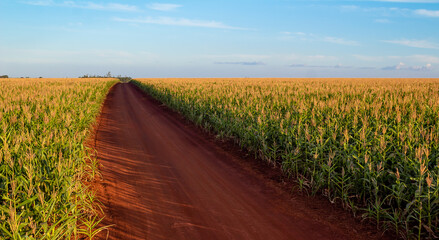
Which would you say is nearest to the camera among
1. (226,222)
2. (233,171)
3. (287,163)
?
(226,222)

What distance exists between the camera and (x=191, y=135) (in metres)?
11.2

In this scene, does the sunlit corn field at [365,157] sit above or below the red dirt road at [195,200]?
above

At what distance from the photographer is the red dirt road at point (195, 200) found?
4172mm

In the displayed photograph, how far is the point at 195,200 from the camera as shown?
5199 millimetres

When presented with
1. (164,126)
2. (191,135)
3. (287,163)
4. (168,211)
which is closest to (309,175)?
(287,163)

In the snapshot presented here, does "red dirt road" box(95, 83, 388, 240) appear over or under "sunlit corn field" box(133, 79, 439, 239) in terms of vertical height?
under

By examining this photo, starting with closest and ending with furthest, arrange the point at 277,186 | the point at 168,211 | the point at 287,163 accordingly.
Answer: the point at 168,211 → the point at 277,186 → the point at 287,163

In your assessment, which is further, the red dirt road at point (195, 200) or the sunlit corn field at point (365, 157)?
the red dirt road at point (195, 200)

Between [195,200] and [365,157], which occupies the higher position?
[365,157]

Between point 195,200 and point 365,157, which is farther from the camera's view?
point 195,200

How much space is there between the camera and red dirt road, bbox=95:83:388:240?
4172 mm

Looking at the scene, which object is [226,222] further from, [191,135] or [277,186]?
[191,135]

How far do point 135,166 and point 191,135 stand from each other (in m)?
4.26

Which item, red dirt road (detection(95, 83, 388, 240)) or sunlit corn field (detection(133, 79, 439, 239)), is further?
red dirt road (detection(95, 83, 388, 240))
